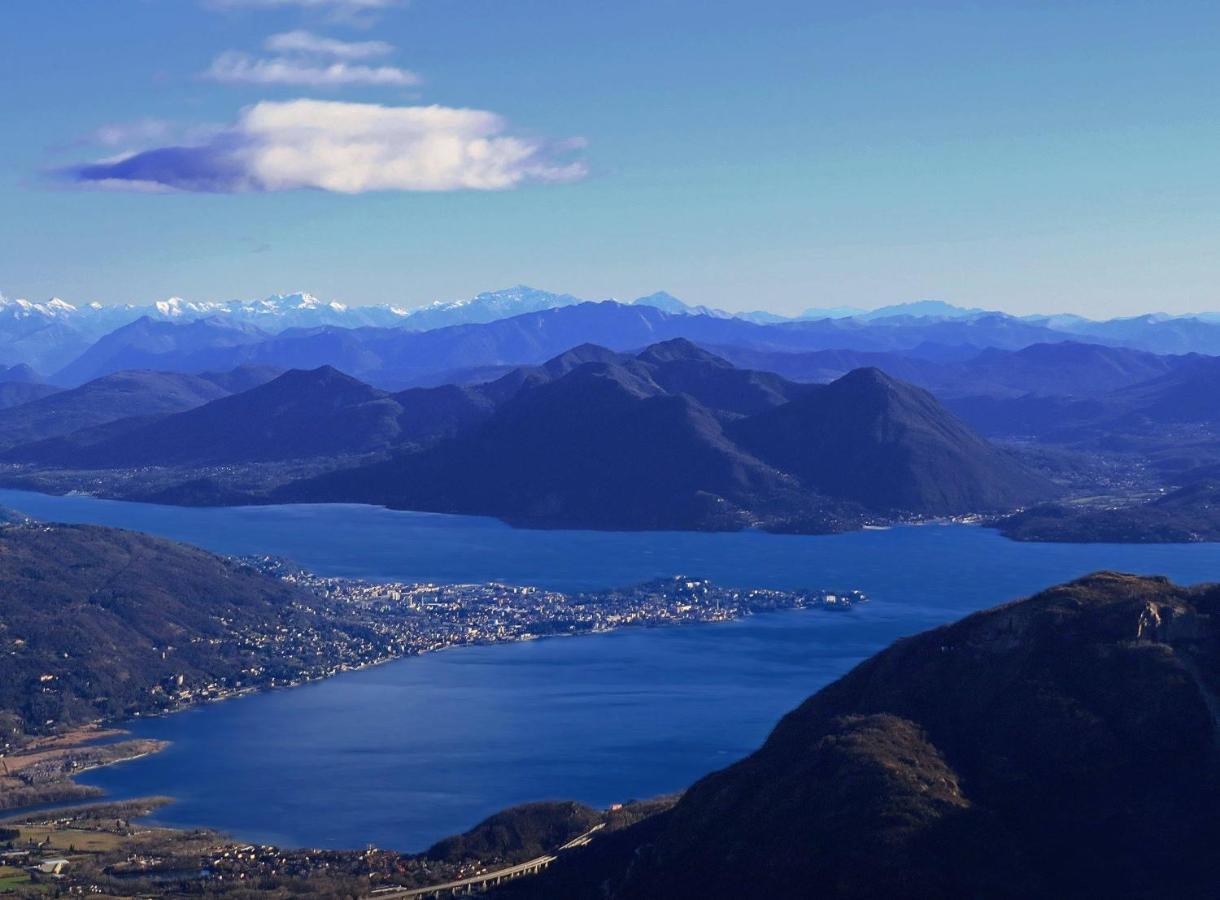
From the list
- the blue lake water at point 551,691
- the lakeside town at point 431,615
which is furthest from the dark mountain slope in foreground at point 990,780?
the lakeside town at point 431,615

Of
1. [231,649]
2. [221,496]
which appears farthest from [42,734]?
[221,496]

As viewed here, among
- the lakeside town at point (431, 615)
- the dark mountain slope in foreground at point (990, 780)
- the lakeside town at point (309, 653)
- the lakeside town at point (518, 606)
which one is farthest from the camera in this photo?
the lakeside town at point (518, 606)

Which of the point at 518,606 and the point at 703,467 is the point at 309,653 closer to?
the point at 518,606

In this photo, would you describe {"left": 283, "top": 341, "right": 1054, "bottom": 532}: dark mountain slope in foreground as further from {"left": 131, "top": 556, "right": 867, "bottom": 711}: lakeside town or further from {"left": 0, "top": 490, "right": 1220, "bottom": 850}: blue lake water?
{"left": 131, "top": 556, "right": 867, "bottom": 711}: lakeside town

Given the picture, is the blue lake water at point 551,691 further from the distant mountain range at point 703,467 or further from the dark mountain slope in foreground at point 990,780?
the dark mountain slope in foreground at point 990,780

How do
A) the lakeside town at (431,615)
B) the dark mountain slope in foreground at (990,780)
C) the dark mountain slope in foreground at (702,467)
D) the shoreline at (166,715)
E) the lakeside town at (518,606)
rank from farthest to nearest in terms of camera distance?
the dark mountain slope in foreground at (702,467) < the lakeside town at (518,606) < the lakeside town at (431,615) < the shoreline at (166,715) < the dark mountain slope in foreground at (990,780)

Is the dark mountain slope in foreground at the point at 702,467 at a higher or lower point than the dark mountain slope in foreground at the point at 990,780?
higher
